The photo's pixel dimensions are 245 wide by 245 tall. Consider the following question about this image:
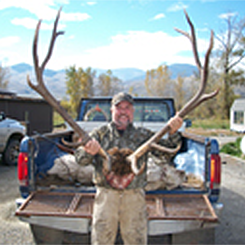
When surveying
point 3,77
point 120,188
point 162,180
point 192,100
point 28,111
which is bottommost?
point 162,180

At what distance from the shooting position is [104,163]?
2721mm

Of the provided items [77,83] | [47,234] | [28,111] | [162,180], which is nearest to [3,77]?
[77,83]

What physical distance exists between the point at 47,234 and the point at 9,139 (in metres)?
6.06

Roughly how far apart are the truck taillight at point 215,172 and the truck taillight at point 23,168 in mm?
2115

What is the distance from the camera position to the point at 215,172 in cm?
320

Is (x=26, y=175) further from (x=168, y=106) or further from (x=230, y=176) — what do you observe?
(x=230, y=176)

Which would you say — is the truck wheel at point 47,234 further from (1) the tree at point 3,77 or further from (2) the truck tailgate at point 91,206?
(1) the tree at point 3,77

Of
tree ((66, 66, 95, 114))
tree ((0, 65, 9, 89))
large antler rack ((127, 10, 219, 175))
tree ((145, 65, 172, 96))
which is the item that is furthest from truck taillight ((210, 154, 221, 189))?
tree ((0, 65, 9, 89))

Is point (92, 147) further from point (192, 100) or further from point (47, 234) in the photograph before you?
point (47, 234)

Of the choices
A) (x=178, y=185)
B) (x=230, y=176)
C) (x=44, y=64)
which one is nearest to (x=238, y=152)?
(x=230, y=176)

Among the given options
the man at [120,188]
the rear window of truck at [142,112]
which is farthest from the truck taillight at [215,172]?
the rear window of truck at [142,112]

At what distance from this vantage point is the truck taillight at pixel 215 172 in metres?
3.20

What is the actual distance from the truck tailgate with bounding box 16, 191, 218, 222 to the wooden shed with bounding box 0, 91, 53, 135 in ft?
31.5

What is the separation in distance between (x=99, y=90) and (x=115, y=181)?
49.0 m
